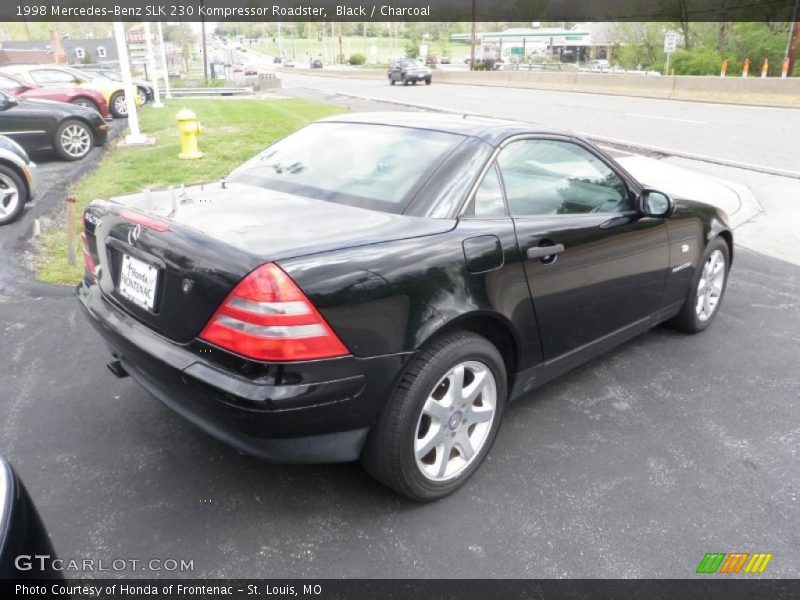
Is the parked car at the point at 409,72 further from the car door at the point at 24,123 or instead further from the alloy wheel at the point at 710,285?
the alloy wheel at the point at 710,285

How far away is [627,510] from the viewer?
2762 millimetres

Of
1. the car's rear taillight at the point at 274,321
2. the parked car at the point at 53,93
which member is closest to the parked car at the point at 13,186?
the car's rear taillight at the point at 274,321

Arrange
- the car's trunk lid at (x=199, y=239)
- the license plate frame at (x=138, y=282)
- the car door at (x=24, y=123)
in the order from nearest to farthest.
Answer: the car's trunk lid at (x=199, y=239), the license plate frame at (x=138, y=282), the car door at (x=24, y=123)

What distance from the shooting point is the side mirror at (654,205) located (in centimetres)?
364

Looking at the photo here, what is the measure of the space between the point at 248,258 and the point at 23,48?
302 feet

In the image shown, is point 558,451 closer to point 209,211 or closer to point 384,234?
point 384,234

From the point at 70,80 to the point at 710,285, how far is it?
17648 millimetres

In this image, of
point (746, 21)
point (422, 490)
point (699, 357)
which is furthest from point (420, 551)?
point (746, 21)

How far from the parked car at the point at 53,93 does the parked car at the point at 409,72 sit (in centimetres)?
2495

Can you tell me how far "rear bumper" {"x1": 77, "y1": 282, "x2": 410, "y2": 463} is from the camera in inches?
89.4

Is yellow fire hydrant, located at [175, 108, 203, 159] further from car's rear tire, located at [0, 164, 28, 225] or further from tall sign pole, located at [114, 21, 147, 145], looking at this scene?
car's rear tire, located at [0, 164, 28, 225]

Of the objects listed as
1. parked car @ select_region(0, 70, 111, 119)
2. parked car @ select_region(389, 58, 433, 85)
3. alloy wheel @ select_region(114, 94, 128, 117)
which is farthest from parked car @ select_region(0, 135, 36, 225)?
parked car @ select_region(389, 58, 433, 85)

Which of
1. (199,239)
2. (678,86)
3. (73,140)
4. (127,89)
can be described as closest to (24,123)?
(73,140)

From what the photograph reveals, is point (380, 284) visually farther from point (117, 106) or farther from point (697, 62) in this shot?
point (697, 62)
